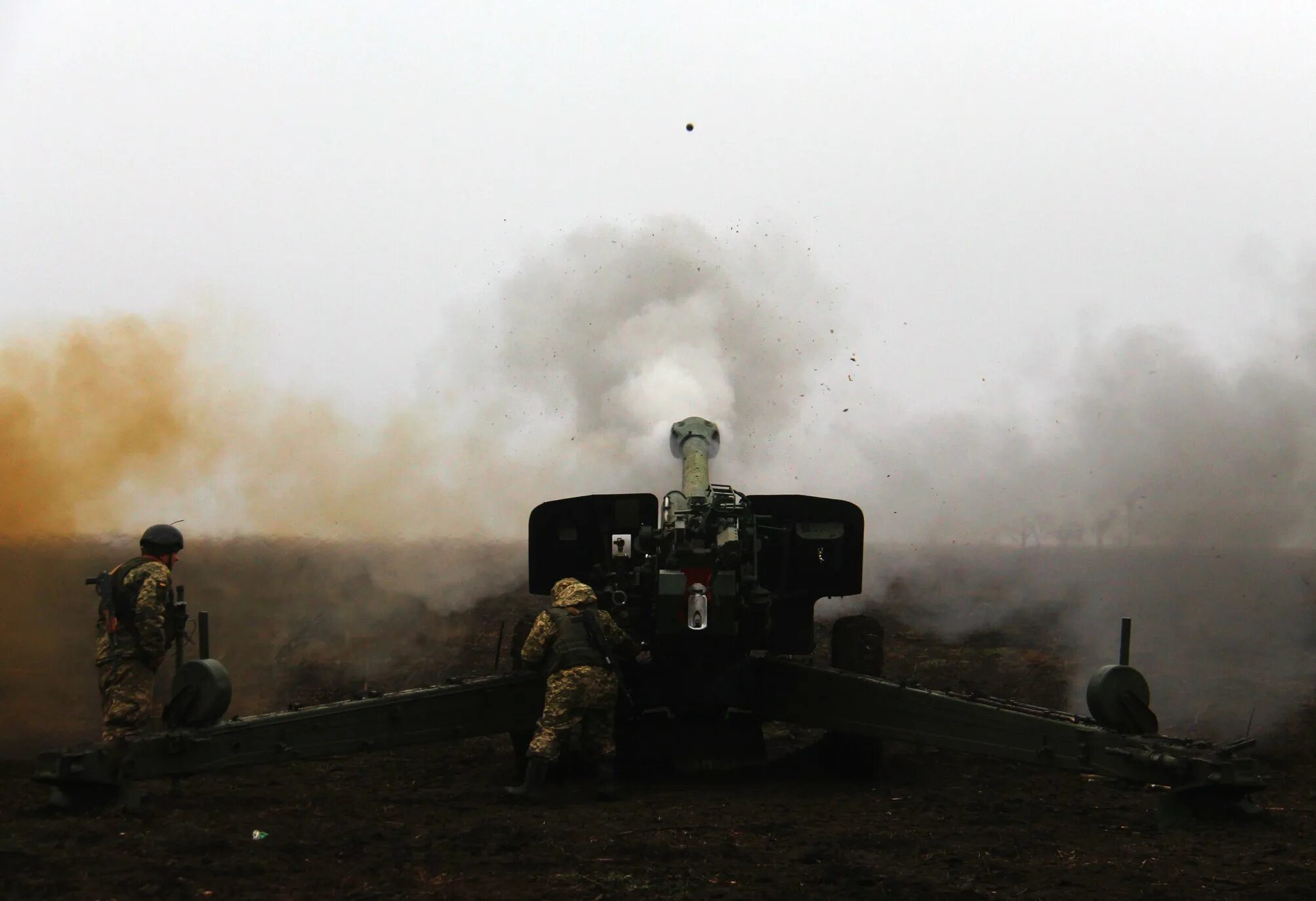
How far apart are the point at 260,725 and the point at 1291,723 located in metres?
8.10

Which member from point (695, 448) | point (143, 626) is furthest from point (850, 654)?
point (143, 626)

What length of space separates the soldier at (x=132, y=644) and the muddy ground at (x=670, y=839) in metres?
0.58

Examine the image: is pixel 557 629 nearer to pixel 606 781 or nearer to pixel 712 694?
pixel 606 781

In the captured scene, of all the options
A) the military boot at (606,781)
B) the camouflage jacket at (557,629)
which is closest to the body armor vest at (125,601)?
the camouflage jacket at (557,629)

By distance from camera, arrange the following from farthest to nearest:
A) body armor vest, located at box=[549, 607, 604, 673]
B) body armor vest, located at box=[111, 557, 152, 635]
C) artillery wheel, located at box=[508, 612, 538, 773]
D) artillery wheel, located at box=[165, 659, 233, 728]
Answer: artillery wheel, located at box=[508, 612, 538, 773] < body armor vest, located at box=[549, 607, 604, 673] < body armor vest, located at box=[111, 557, 152, 635] < artillery wheel, located at box=[165, 659, 233, 728]

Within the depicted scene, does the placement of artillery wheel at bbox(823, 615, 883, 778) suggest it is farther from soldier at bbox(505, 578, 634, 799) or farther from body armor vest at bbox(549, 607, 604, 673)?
body armor vest at bbox(549, 607, 604, 673)

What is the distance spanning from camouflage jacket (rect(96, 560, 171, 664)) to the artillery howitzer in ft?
2.79

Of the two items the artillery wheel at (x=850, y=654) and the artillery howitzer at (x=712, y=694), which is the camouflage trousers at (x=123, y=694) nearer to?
the artillery howitzer at (x=712, y=694)

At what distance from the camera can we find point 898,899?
605 centimetres

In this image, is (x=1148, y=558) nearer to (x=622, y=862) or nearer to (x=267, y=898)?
(x=622, y=862)

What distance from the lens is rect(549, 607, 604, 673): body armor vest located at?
9.28 metres

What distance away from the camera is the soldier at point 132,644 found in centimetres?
876

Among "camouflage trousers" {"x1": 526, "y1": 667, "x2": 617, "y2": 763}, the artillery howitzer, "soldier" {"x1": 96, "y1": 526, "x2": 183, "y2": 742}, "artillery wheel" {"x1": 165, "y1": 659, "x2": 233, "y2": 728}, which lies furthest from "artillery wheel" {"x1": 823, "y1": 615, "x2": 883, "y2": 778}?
"soldier" {"x1": 96, "y1": 526, "x2": 183, "y2": 742}

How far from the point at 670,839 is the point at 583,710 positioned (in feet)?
6.11
